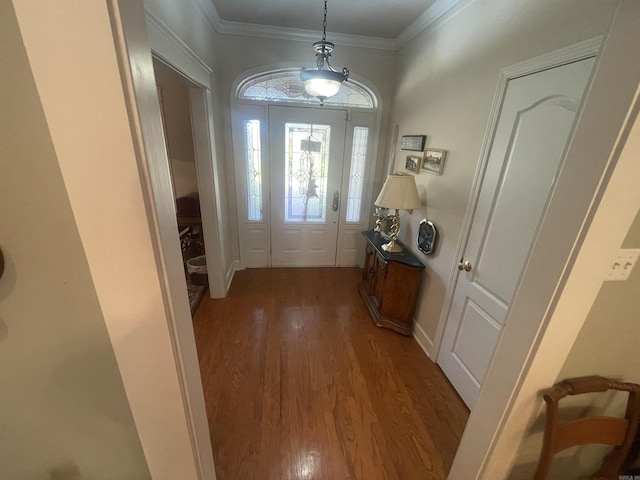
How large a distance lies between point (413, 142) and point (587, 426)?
2193mm

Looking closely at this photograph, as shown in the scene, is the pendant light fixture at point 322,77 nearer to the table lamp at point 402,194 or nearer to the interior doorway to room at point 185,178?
the table lamp at point 402,194

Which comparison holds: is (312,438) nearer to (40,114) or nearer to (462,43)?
(40,114)

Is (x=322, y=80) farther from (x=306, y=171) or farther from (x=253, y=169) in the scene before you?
(x=253, y=169)

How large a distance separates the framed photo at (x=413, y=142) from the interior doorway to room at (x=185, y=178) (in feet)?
7.29

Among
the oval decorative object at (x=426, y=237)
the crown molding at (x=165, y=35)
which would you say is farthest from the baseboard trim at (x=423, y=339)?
the crown molding at (x=165, y=35)

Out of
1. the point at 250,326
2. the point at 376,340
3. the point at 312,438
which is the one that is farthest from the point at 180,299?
the point at 376,340

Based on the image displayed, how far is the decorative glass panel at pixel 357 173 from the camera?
10.3ft

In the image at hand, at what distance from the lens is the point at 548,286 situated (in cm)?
78

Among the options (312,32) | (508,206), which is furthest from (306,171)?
(508,206)

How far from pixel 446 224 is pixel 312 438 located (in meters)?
1.71

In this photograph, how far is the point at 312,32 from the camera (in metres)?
2.63

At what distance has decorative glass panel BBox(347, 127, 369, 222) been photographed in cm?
313

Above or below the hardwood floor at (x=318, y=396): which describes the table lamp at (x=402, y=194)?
above

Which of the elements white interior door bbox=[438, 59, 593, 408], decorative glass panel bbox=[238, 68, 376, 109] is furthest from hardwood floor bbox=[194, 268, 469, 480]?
decorative glass panel bbox=[238, 68, 376, 109]
